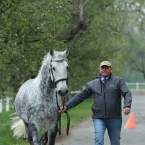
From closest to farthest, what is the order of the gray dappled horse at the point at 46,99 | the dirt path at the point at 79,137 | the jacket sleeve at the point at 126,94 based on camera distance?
the jacket sleeve at the point at 126,94
the gray dappled horse at the point at 46,99
the dirt path at the point at 79,137

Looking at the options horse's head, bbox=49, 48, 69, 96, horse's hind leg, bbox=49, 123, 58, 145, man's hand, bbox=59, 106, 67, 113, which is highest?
horse's head, bbox=49, 48, 69, 96

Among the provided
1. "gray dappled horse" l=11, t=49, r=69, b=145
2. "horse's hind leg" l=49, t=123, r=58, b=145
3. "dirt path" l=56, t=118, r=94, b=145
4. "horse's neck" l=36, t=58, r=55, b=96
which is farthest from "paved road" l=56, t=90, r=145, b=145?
"horse's neck" l=36, t=58, r=55, b=96

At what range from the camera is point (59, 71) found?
9352 millimetres

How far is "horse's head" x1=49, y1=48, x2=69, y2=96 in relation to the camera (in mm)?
9086

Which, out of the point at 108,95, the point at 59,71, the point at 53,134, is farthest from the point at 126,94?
the point at 53,134

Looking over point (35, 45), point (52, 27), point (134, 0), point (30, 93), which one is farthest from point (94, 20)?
point (30, 93)

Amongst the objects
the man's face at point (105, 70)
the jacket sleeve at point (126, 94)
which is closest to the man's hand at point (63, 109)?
the man's face at point (105, 70)

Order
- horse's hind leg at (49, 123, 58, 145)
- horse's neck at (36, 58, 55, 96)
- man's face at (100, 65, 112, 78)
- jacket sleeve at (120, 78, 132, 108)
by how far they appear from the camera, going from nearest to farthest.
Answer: jacket sleeve at (120, 78, 132, 108)
man's face at (100, 65, 112, 78)
horse's neck at (36, 58, 55, 96)
horse's hind leg at (49, 123, 58, 145)

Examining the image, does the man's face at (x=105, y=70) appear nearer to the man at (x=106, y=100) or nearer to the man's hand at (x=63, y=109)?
the man at (x=106, y=100)

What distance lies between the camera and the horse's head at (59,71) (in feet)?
29.8

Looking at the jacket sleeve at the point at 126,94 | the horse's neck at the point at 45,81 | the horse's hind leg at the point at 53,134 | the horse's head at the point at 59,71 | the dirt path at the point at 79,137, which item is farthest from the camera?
the dirt path at the point at 79,137

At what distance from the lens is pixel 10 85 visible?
2011 cm

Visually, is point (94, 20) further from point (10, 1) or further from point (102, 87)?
point (102, 87)

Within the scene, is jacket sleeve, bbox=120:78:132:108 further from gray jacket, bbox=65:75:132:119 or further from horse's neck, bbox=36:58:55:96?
horse's neck, bbox=36:58:55:96
